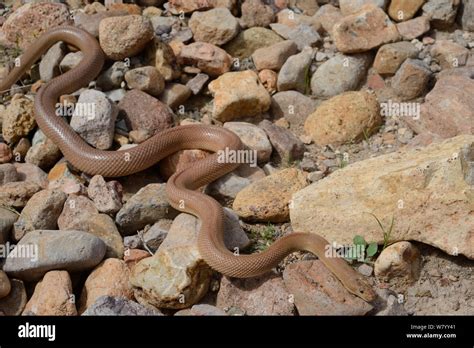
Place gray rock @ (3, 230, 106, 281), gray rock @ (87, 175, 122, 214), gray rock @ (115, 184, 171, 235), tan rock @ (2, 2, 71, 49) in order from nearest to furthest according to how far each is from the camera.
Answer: gray rock @ (3, 230, 106, 281)
gray rock @ (115, 184, 171, 235)
gray rock @ (87, 175, 122, 214)
tan rock @ (2, 2, 71, 49)

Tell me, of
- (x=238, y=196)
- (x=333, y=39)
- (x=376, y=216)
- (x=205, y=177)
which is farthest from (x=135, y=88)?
(x=376, y=216)

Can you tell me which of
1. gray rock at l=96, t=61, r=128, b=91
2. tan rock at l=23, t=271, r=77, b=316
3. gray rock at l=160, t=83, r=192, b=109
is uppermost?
gray rock at l=96, t=61, r=128, b=91

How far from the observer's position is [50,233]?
7.52 meters

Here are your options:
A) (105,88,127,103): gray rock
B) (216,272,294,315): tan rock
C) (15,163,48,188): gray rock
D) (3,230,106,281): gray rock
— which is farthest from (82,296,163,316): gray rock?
(105,88,127,103): gray rock

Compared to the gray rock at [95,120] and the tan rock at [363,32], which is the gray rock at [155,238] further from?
the tan rock at [363,32]

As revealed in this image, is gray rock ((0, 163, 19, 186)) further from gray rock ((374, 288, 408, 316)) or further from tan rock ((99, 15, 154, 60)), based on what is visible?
gray rock ((374, 288, 408, 316))

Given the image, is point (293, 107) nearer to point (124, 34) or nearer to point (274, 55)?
point (274, 55)

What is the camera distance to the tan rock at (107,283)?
7.22 meters

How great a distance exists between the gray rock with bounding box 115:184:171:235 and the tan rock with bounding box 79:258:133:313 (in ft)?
2.46

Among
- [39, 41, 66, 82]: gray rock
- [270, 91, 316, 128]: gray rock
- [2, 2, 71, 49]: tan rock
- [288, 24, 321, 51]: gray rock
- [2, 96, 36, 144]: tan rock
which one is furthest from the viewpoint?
[2, 2, 71, 49]: tan rock

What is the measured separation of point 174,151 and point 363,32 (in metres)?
3.76

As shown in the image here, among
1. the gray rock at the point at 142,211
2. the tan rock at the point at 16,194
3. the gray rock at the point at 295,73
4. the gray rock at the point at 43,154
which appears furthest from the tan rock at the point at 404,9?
the tan rock at the point at 16,194

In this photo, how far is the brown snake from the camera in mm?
7145

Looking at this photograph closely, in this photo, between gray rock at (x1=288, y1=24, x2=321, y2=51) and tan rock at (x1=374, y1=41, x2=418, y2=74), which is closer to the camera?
tan rock at (x1=374, y1=41, x2=418, y2=74)
